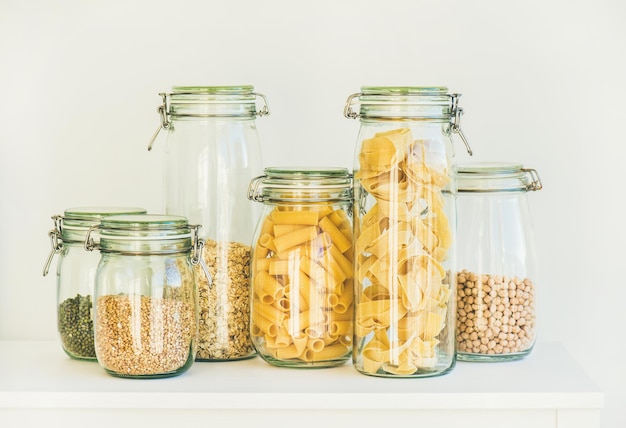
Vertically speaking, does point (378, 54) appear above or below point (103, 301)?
above

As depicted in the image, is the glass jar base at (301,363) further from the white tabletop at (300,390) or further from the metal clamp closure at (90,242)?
the metal clamp closure at (90,242)

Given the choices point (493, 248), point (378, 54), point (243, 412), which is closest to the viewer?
point (243, 412)

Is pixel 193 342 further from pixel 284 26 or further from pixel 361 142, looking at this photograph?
pixel 284 26

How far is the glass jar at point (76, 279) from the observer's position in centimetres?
123

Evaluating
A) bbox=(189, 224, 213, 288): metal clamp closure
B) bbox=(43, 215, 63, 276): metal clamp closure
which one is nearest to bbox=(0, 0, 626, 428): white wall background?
bbox=(43, 215, 63, 276): metal clamp closure

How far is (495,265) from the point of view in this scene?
4.05ft

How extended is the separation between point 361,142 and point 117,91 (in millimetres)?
446

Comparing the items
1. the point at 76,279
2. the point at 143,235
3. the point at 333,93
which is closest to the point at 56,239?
the point at 76,279

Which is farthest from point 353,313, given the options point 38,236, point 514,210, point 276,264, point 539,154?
point 38,236

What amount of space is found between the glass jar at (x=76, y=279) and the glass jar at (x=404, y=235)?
12.3 inches

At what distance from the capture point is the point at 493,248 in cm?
123

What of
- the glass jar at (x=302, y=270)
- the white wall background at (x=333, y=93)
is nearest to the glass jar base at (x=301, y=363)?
Answer: the glass jar at (x=302, y=270)

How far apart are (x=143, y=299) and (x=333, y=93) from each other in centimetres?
47

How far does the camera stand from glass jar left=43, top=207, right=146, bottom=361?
4.05 feet
